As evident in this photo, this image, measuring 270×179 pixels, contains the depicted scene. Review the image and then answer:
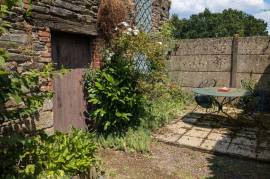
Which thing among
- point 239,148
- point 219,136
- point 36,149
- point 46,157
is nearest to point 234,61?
point 219,136

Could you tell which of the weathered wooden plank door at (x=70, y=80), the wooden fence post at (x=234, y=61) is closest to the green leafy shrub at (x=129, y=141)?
the weathered wooden plank door at (x=70, y=80)

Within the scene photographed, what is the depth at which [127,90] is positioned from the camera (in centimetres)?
568

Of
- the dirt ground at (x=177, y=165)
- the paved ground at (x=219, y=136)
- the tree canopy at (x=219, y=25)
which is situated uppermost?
the tree canopy at (x=219, y=25)

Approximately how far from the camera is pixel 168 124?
686cm

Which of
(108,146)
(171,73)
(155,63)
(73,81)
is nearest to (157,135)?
(108,146)

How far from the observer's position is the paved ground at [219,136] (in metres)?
5.16

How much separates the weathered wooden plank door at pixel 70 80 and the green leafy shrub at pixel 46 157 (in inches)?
39.7

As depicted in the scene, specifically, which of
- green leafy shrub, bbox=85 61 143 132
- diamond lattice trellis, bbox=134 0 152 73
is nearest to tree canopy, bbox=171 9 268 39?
diamond lattice trellis, bbox=134 0 152 73

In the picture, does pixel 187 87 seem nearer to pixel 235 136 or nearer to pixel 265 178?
pixel 235 136

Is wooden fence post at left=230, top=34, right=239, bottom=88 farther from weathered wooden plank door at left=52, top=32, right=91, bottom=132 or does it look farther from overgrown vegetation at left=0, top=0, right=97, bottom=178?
overgrown vegetation at left=0, top=0, right=97, bottom=178

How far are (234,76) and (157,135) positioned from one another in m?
3.83

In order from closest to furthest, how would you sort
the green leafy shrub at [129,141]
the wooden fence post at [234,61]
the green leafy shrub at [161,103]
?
the green leafy shrub at [129,141], the green leafy shrub at [161,103], the wooden fence post at [234,61]

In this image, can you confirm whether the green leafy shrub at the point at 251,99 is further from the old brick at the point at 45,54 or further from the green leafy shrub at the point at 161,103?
the old brick at the point at 45,54

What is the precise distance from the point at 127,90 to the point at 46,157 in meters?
2.32
